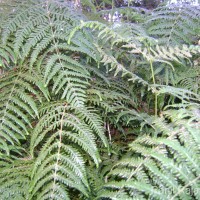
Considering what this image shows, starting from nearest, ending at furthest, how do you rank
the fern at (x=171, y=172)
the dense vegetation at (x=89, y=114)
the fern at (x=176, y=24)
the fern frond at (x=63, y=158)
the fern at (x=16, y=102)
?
the fern at (x=171, y=172) < the dense vegetation at (x=89, y=114) < the fern frond at (x=63, y=158) < the fern at (x=16, y=102) < the fern at (x=176, y=24)

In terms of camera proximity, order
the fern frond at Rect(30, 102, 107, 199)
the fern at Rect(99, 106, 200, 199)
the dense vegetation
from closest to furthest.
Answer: the fern at Rect(99, 106, 200, 199) < the dense vegetation < the fern frond at Rect(30, 102, 107, 199)

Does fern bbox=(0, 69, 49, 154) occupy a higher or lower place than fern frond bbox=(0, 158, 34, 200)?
higher

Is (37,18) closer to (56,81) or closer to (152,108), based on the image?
(56,81)

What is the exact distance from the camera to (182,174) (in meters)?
0.76

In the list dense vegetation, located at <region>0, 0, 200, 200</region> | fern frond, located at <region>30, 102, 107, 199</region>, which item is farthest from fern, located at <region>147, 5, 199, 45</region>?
fern frond, located at <region>30, 102, 107, 199</region>

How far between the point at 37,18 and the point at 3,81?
416 mm

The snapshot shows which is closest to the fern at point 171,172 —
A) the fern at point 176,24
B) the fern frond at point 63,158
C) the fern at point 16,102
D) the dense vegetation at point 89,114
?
the dense vegetation at point 89,114

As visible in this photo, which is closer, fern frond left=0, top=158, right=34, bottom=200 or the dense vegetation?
the dense vegetation

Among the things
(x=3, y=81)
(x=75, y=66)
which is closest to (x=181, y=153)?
(x=75, y=66)

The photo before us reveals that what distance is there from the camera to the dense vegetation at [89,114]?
864 mm

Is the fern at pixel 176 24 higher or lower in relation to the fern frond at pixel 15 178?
higher

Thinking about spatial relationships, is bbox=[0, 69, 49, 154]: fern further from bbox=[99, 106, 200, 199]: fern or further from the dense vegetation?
bbox=[99, 106, 200, 199]: fern

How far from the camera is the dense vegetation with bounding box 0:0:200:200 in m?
0.86

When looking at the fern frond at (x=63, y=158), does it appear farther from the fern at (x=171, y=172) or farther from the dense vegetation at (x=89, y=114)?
the fern at (x=171, y=172)
